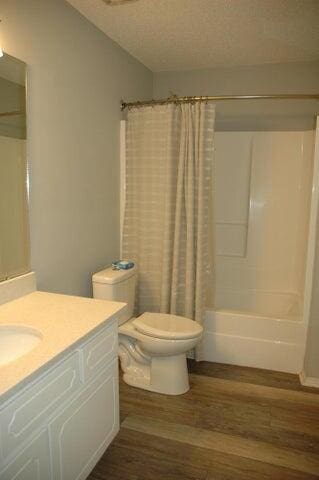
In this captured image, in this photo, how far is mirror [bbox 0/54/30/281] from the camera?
1569mm

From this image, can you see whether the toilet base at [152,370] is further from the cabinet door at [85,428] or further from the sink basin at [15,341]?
the sink basin at [15,341]

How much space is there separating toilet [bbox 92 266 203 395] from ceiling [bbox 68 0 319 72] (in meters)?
1.61

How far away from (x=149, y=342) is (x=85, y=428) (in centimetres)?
77

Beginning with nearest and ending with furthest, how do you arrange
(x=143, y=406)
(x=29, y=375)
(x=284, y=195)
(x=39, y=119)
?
(x=29, y=375) → (x=39, y=119) → (x=143, y=406) → (x=284, y=195)

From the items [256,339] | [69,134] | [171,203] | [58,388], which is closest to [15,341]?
[58,388]

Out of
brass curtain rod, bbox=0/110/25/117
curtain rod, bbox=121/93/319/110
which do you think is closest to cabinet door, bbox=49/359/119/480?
brass curtain rod, bbox=0/110/25/117

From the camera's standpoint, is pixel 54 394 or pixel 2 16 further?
pixel 2 16

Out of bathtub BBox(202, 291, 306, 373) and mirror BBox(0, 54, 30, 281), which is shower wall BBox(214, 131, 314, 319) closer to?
bathtub BBox(202, 291, 306, 373)

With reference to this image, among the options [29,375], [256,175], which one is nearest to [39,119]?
[29,375]

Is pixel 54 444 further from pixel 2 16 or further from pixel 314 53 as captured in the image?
pixel 314 53

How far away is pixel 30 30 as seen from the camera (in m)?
1.65

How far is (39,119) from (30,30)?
0.41 meters

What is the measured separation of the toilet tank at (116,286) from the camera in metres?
2.18

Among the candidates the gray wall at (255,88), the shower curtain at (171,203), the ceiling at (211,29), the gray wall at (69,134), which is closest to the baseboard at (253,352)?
the shower curtain at (171,203)
